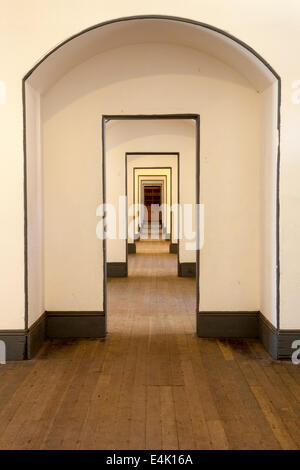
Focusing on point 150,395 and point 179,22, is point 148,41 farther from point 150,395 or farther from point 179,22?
point 150,395

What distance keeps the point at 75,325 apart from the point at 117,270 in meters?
4.95

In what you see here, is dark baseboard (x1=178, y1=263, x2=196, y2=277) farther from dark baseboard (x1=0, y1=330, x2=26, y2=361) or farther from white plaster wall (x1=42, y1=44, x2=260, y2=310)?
dark baseboard (x1=0, y1=330, x2=26, y2=361)

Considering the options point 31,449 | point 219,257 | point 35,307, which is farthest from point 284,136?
point 31,449

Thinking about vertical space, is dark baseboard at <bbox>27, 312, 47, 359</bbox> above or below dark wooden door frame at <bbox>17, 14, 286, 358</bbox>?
below

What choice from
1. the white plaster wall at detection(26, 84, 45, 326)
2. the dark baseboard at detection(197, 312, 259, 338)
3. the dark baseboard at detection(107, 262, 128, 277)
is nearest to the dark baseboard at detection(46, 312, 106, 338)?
the white plaster wall at detection(26, 84, 45, 326)

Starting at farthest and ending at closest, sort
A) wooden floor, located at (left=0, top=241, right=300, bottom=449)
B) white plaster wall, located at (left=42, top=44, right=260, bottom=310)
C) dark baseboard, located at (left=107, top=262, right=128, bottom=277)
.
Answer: dark baseboard, located at (left=107, top=262, right=128, bottom=277), white plaster wall, located at (left=42, top=44, right=260, bottom=310), wooden floor, located at (left=0, top=241, right=300, bottom=449)

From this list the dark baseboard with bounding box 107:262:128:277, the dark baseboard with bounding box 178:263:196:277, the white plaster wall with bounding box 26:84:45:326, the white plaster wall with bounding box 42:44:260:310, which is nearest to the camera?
the white plaster wall with bounding box 26:84:45:326

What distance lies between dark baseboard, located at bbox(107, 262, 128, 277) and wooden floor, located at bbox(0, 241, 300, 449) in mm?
4367

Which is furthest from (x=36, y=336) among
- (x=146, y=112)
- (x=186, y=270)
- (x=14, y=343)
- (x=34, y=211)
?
(x=186, y=270)

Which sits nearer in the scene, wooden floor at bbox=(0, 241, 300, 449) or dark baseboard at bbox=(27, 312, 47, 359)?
wooden floor at bbox=(0, 241, 300, 449)

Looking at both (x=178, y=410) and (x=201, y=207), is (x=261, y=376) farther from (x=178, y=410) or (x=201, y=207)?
(x=201, y=207)

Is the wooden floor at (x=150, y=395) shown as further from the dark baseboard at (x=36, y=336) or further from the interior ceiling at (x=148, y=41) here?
the interior ceiling at (x=148, y=41)

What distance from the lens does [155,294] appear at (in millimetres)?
8828

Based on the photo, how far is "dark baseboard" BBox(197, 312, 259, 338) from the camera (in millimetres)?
5941
